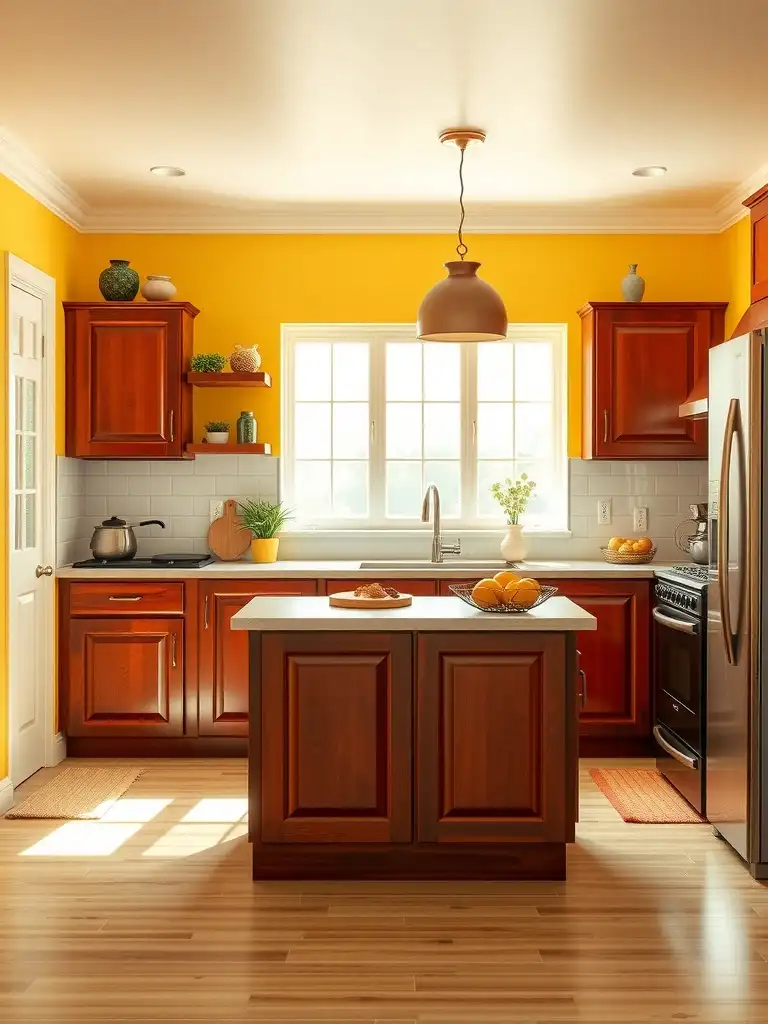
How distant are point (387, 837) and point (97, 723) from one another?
2.23m

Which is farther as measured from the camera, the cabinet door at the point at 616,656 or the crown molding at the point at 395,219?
the crown molding at the point at 395,219

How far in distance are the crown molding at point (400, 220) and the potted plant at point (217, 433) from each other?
1110mm

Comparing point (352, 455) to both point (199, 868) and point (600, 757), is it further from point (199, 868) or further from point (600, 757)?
point (199, 868)

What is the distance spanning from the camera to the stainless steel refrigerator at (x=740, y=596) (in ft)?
11.8

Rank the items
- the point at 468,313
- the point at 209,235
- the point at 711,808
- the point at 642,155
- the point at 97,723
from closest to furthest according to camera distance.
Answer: the point at 468,313, the point at 711,808, the point at 642,155, the point at 97,723, the point at 209,235

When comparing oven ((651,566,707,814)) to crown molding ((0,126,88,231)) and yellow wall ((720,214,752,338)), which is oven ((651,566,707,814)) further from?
crown molding ((0,126,88,231))

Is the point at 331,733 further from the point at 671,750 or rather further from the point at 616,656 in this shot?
the point at 616,656

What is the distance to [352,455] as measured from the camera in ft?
19.5

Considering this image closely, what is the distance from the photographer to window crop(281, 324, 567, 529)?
233 inches

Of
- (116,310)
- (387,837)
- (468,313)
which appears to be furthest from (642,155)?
(387,837)

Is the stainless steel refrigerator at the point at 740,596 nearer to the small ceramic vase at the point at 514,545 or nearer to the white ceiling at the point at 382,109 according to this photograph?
the white ceiling at the point at 382,109

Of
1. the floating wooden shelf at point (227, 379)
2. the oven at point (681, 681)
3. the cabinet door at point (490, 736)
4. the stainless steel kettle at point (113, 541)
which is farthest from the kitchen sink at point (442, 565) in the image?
the cabinet door at point (490, 736)

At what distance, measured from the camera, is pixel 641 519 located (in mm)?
5824

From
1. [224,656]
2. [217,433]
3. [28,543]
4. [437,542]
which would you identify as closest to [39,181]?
[217,433]
